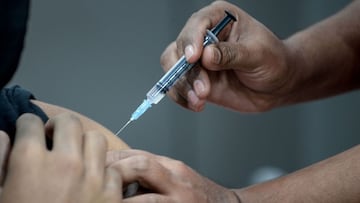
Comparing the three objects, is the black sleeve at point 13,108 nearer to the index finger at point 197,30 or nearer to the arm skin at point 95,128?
the arm skin at point 95,128

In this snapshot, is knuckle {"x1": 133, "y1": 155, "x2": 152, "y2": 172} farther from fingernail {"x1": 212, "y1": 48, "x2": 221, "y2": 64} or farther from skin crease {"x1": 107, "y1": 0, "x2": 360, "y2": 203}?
fingernail {"x1": 212, "y1": 48, "x2": 221, "y2": 64}

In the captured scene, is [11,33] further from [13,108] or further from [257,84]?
[257,84]

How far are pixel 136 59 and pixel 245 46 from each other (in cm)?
130

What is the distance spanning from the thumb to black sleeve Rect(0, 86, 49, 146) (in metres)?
0.34

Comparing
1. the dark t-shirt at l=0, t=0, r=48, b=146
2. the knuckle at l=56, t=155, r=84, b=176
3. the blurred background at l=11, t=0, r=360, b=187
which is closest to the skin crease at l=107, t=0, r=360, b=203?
the knuckle at l=56, t=155, r=84, b=176

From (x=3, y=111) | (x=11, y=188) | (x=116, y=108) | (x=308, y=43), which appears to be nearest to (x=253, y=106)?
(x=308, y=43)

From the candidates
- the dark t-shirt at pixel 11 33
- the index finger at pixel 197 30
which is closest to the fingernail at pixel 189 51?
the index finger at pixel 197 30

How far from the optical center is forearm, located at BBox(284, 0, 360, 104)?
5.03 ft

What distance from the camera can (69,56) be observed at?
2.50m

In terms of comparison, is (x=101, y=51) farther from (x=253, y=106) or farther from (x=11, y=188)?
(x=11, y=188)

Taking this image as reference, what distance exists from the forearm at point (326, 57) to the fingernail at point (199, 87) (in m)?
0.30

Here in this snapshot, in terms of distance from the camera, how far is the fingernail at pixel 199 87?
129cm

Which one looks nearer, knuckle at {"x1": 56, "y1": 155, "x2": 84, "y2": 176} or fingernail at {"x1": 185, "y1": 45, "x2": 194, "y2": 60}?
knuckle at {"x1": 56, "y1": 155, "x2": 84, "y2": 176}

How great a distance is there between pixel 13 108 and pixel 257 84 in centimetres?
57
